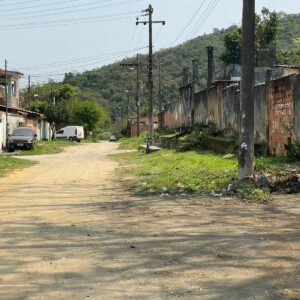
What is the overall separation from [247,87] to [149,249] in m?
6.98

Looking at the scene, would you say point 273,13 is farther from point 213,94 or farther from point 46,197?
point 46,197

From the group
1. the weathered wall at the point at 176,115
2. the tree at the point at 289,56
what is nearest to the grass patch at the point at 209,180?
the weathered wall at the point at 176,115

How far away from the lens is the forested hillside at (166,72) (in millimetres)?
78250

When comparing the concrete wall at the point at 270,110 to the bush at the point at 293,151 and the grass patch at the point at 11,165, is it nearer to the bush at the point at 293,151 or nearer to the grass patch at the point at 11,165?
the bush at the point at 293,151

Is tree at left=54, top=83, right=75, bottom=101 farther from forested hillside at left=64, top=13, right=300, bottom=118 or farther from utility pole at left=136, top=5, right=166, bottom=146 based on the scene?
utility pole at left=136, top=5, right=166, bottom=146

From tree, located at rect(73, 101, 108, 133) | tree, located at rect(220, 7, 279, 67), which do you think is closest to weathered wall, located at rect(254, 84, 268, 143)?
tree, located at rect(220, 7, 279, 67)

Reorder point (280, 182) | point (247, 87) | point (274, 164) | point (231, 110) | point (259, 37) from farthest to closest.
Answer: point (259, 37)
point (231, 110)
point (274, 164)
point (247, 87)
point (280, 182)

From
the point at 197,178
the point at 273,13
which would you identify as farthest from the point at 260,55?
the point at 197,178

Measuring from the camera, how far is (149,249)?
688cm

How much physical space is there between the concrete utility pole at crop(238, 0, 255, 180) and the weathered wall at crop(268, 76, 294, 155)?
3812mm

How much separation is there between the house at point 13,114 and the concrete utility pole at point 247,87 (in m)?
26.1

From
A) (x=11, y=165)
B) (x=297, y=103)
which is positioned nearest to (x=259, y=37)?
(x=11, y=165)

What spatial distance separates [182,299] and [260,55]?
1647 inches

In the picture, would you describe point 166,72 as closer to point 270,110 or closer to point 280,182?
point 270,110
